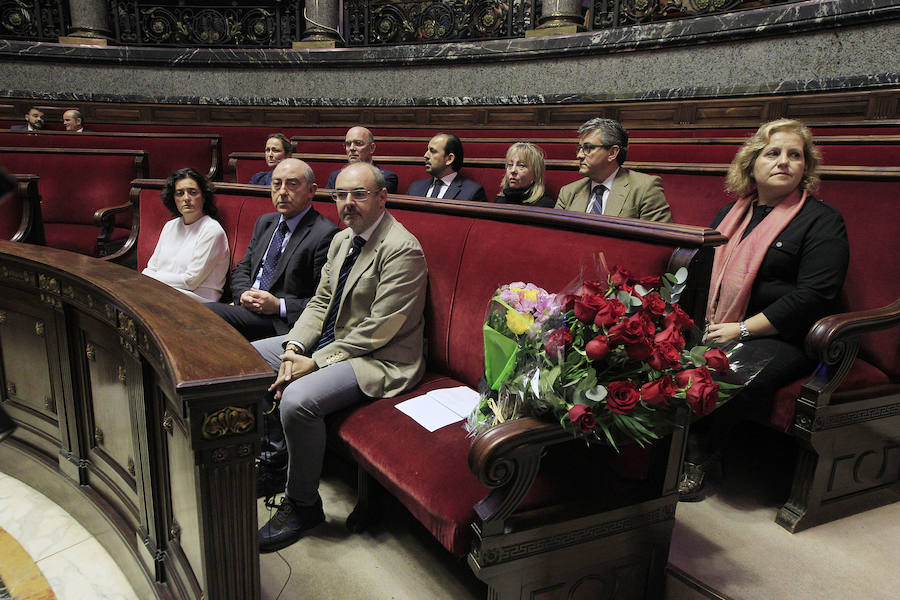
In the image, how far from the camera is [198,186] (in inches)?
95.4

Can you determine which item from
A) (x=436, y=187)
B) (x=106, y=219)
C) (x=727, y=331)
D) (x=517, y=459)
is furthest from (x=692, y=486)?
(x=106, y=219)

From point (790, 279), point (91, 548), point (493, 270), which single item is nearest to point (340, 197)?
point (493, 270)

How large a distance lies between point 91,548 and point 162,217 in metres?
1.58

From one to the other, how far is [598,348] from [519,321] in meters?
0.15

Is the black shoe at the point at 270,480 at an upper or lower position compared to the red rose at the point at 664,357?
lower

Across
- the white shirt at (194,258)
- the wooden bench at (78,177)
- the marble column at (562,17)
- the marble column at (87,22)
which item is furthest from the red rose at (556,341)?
the marble column at (87,22)

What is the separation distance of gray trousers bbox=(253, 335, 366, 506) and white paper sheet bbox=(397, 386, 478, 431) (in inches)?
6.7

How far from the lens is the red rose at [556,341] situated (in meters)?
0.99

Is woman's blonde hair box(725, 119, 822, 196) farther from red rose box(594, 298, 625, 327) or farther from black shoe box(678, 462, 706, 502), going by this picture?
red rose box(594, 298, 625, 327)

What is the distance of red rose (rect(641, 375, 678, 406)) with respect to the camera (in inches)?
37.7

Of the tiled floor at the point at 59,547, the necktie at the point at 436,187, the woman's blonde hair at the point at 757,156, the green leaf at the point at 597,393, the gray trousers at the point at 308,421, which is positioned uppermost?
the woman's blonde hair at the point at 757,156

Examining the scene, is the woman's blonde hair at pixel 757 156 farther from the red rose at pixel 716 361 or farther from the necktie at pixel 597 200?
the red rose at pixel 716 361

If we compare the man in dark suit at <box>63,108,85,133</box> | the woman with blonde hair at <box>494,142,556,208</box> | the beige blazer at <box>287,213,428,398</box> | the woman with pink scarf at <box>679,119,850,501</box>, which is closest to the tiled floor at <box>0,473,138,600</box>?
the beige blazer at <box>287,213,428,398</box>

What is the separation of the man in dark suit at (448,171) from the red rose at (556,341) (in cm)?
199
